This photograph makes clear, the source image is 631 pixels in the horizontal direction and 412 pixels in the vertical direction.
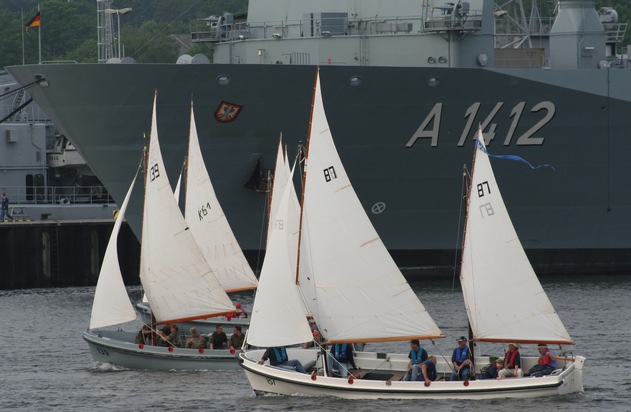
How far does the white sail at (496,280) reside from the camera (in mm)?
29109

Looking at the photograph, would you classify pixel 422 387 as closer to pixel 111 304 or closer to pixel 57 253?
pixel 111 304

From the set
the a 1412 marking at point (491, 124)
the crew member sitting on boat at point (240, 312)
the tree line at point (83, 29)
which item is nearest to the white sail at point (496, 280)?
the crew member sitting on boat at point (240, 312)

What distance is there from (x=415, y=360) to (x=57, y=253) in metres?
26.1

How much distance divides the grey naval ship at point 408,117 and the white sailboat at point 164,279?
9811mm

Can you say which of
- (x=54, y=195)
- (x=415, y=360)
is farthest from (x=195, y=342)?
(x=54, y=195)

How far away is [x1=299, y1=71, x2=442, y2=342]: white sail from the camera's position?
2936cm

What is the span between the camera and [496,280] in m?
29.5

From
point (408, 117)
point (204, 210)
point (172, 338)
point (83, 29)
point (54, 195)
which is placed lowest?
point (172, 338)

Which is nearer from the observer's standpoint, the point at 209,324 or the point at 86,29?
the point at 209,324

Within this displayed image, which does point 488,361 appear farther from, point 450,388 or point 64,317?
point 64,317

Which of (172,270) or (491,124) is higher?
(491,124)

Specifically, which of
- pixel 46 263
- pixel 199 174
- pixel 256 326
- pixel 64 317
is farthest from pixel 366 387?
pixel 46 263

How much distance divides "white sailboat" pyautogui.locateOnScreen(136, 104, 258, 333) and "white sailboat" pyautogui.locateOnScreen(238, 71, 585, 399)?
947 centimetres

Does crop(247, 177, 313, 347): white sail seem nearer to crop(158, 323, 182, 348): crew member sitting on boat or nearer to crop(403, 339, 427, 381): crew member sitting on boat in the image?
crop(403, 339, 427, 381): crew member sitting on boat
